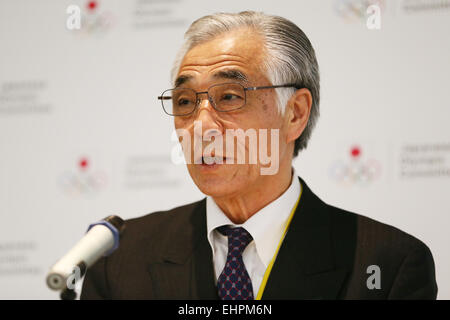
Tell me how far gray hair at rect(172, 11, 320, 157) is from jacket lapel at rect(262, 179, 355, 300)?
0.43 m

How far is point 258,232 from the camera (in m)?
2.11

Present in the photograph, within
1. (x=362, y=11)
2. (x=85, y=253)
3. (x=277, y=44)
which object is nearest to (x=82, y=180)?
(x=277, y=44)

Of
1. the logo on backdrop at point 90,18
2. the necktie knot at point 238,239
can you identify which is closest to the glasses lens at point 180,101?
the necktie knot at point 238,239

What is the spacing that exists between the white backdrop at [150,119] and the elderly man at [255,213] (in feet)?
0.71

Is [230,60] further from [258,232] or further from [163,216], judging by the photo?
[163,216]

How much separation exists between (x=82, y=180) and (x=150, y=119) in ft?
1.41

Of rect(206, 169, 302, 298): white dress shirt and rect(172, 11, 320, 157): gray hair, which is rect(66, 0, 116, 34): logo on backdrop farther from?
rect(206, 169, 302, 298): white dress shirt

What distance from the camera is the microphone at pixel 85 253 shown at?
1325 millimetres

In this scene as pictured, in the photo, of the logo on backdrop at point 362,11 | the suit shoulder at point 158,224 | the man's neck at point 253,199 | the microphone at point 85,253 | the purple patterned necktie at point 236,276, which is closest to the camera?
the microphone at point 85,253

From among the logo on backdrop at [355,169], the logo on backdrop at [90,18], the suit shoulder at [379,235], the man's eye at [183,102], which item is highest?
the logo on backdrop at [90,18]

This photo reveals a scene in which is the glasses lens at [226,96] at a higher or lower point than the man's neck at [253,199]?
higher

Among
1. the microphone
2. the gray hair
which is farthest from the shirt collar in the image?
the microphone

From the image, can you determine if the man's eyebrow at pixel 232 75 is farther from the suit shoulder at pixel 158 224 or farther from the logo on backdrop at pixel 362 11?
the logo on backdrop at pixel 362 11

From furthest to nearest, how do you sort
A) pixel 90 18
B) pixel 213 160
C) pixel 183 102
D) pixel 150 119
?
pixel 90 18
pixel 150 119
pixel 183 102
pixel 213 160
